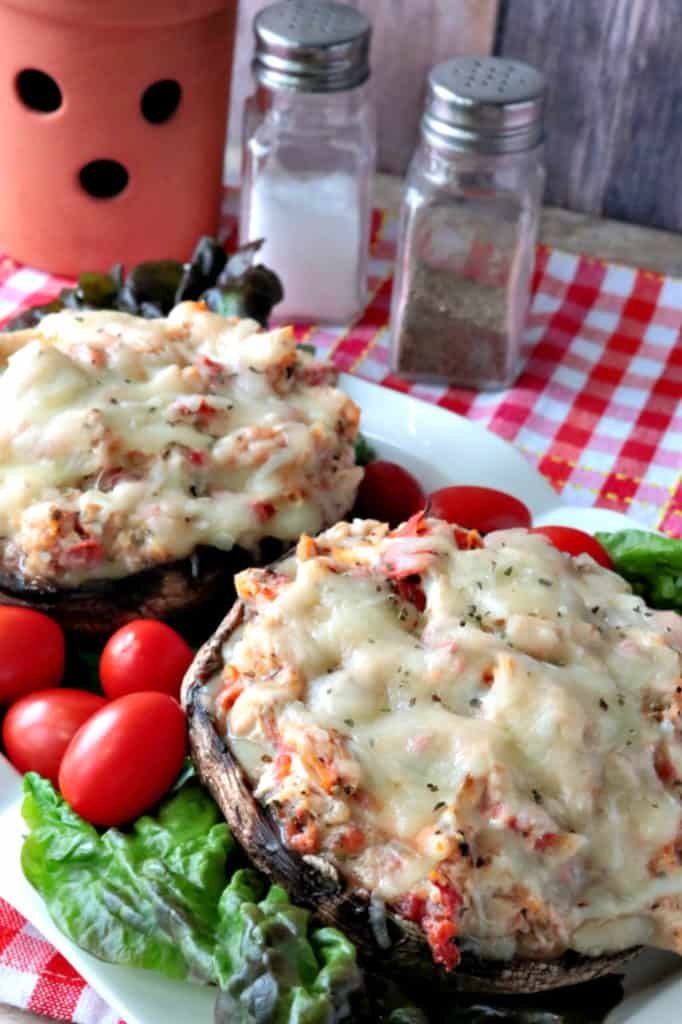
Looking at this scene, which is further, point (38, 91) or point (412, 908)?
point (38, 91)

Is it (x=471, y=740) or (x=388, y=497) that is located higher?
(x=471, y=740)

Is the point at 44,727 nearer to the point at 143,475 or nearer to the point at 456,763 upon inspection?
the point at 143,475

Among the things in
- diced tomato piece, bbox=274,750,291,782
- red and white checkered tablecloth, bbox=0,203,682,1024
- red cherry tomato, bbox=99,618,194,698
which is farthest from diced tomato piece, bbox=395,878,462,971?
red and white checkered tablecloth, bbox=0,203,682,1024

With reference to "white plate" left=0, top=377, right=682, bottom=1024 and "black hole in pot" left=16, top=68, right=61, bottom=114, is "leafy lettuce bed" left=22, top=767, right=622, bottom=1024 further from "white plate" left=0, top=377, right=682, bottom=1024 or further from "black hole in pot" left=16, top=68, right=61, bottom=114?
"black hole in pot" left=16, top=68, right=61, bottom=114

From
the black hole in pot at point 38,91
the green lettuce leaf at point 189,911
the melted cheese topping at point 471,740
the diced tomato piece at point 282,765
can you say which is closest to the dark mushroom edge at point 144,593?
the melted cheese topping at point 471,740

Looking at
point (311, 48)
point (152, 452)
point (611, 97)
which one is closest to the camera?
point (152, 452)

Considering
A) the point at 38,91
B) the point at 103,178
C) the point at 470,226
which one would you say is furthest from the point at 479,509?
the point at 38,91

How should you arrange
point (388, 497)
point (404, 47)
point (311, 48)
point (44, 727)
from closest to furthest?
point (44, 727) < point (388, 497) < point (311, 48) < point (404, 47)
